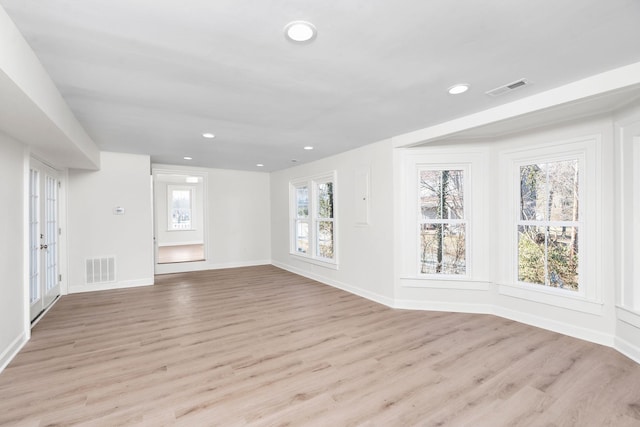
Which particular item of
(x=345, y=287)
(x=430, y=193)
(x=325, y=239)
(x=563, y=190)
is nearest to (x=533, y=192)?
(x=563, y=190)

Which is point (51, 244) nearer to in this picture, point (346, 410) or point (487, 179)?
point (346, 410)

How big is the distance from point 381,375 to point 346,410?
525 mm

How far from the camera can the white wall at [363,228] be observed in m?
4.17

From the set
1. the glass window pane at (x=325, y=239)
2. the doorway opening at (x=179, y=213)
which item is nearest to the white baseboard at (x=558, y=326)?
the glass window pane at (x=325, y=239)

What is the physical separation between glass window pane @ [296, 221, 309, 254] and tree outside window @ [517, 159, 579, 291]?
3.88 meters

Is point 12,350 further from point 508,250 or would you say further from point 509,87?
point 508,250

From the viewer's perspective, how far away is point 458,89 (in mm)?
2471

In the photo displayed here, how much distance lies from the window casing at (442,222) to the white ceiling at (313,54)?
99cm

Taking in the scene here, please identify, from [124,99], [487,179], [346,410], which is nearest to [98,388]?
[346,410]

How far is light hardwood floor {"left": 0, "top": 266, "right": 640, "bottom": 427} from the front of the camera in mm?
1917

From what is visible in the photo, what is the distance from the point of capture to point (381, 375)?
2.37 metres

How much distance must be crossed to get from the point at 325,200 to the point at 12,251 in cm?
428

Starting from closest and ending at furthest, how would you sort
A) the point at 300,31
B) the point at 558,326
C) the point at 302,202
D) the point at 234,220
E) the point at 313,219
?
the point at 300,31, the point at 558,326, the point at 313,219, the point at 302,202, the point at 234,220

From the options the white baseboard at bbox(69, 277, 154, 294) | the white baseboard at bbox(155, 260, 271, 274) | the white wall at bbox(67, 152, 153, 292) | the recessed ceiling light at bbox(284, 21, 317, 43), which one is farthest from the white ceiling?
the white baseboard at bbox(155, 260, 271, 274)
